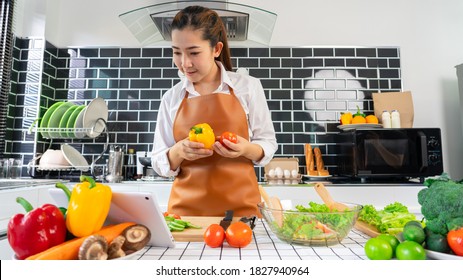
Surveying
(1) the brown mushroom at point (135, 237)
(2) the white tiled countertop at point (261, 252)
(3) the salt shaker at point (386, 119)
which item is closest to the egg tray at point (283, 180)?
(3) the salt shaker at point (386, 119)

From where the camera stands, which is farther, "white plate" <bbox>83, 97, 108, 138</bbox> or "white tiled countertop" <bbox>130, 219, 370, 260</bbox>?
"white plate" <bbox>83, 97, 108, 138</bbox>

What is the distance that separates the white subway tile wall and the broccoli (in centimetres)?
195

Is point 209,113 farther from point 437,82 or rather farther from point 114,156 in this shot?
point 437,82

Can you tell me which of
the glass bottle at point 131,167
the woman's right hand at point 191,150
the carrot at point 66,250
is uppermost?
the woman's right hand at point 191,150

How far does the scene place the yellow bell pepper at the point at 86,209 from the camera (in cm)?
54

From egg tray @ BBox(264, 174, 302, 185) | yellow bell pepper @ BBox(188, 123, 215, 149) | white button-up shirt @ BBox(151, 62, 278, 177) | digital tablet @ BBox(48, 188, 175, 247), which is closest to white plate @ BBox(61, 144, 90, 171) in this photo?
white button-up shirt @ BBox(151, 62, 278, 177)

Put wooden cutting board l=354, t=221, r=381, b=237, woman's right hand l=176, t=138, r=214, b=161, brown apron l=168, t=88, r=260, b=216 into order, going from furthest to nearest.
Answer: brown apron l=168, t=88, r=260, b=216, woman's right hand l=176, t=138, r=214, b=161, wooden cutting board l=354, t=221, r=381, b=237

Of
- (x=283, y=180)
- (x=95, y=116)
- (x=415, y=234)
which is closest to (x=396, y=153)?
(x=283, y=180)

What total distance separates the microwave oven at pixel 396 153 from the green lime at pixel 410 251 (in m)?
1.64

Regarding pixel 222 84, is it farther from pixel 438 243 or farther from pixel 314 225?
pixel 438 243

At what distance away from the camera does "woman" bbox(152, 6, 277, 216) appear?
1.10m

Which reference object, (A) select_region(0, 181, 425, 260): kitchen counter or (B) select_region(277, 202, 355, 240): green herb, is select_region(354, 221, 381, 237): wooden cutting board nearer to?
(A) select_region(0, 181, 425, 260): kitchen counter

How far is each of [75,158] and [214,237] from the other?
2.03m

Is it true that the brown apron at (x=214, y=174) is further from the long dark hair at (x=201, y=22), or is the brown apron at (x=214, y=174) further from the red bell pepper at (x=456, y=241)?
the red bell pepper at (x=456, y=241)
